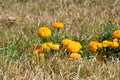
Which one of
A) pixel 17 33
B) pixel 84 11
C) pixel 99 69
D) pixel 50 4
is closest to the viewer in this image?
pixel 99 69

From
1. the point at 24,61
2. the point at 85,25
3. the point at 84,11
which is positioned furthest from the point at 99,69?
the point at 84,11

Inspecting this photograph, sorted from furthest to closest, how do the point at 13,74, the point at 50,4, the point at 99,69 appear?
the point at 50,4, the point at 99,69, the point at 13,74

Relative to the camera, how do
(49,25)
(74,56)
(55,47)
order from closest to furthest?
(74,56) → (55,47) → (49,25)

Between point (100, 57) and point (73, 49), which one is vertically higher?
point (73, 49)

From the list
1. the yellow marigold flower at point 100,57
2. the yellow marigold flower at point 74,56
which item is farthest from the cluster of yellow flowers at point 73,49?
the yellow marigold flower at point 100,57

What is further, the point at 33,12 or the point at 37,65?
the point at 33,12

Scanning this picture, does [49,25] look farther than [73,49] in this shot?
Yes

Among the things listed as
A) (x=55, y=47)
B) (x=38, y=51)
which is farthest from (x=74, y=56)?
(x=38, y=51)

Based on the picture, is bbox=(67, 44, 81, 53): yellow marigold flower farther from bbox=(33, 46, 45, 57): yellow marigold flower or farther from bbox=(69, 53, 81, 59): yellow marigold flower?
bbox=(33, 46, 45, 57): yellow marigold flower

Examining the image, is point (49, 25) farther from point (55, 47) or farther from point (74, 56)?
point (74, 56)

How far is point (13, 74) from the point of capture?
351 cm

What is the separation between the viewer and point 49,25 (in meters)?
5.50

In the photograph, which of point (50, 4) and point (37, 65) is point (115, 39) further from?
point (50, 4)

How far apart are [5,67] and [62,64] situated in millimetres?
480
